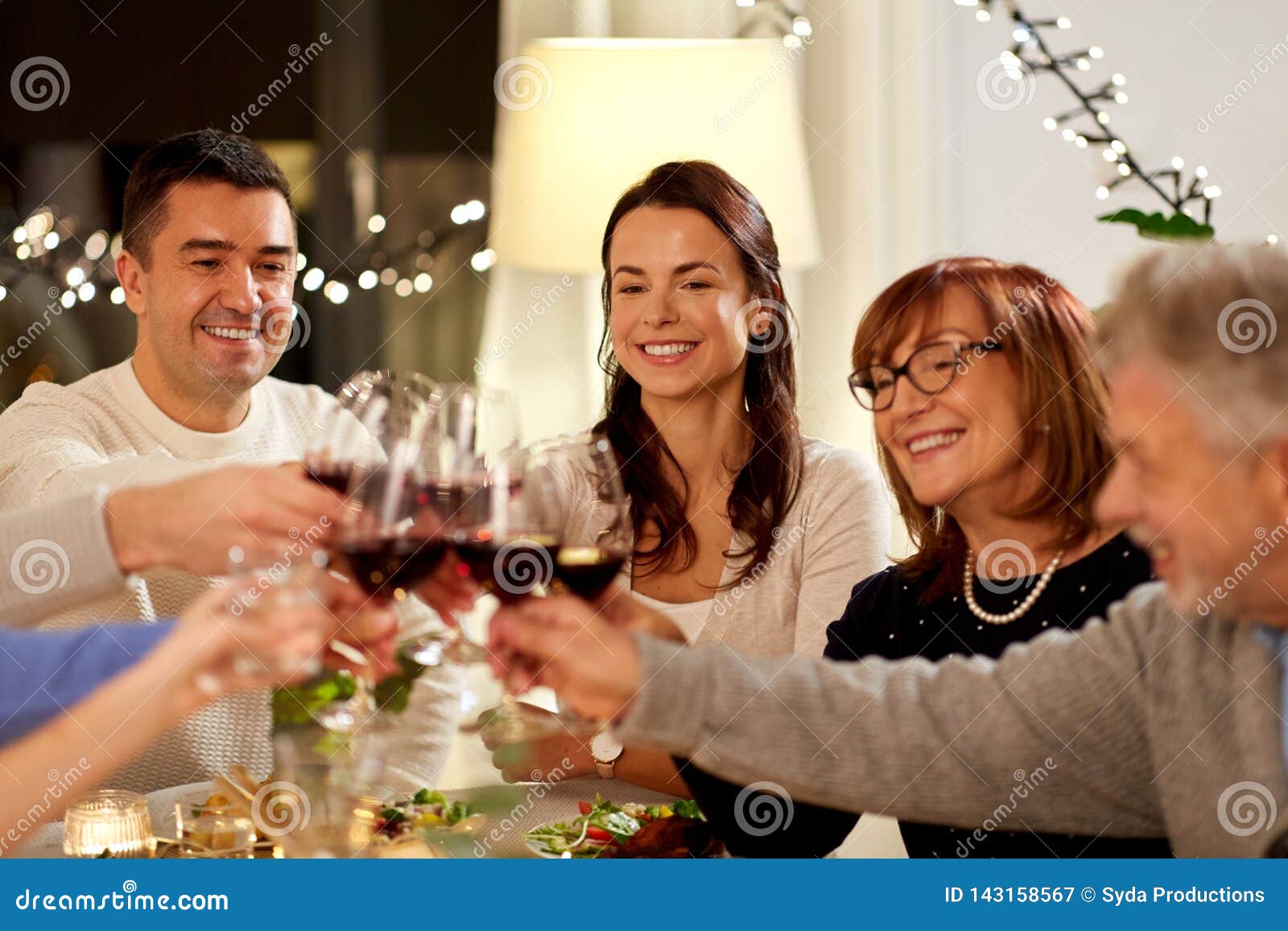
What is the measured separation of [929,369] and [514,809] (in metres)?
0.62

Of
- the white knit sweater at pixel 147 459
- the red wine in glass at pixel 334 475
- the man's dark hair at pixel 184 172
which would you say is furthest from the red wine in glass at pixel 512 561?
the man's dark hair at pixel 184 172

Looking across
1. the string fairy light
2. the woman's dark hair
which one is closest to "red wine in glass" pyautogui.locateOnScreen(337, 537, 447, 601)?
the woman's dark hair

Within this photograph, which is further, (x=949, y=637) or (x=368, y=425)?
(x=949, y=637)

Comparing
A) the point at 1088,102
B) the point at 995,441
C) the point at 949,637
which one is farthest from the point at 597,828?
the point at 1088,102

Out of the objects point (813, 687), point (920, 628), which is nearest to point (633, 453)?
point (920, 628)

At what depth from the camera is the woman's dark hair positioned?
189cm

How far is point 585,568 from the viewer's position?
103cm

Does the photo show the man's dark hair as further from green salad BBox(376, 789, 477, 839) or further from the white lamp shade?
→ green salad BBox(376, 789, 477, 839)

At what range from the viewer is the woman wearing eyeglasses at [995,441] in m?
1.38

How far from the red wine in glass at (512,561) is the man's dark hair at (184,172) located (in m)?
1.21

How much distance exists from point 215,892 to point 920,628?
2.48ft

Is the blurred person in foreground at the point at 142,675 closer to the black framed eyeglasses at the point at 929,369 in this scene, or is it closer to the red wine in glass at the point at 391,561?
the red wine in glass at the point at 391,561

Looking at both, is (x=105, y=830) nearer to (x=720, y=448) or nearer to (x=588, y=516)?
(x=588, y=516)

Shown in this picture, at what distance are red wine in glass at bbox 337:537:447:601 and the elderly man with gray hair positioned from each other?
2.8 inches
